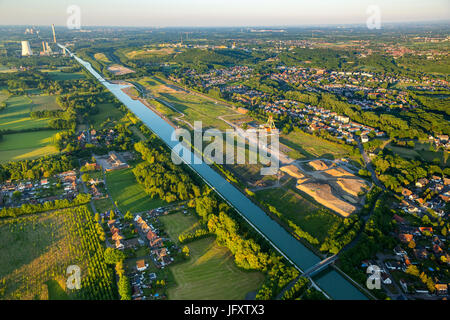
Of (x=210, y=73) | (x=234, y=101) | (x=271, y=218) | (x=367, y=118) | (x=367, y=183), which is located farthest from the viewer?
(x=210, y=73)

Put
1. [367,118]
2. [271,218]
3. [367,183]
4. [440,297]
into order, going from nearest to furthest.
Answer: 1. [440,297]
2. [271,218]
3. [367,183]
4. [367,118]

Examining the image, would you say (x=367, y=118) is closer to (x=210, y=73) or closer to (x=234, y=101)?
(x=234, y=101)

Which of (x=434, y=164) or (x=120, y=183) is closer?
(x=120, y=183)

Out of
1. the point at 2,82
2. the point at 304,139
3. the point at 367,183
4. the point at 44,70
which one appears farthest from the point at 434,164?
the point at 44,70

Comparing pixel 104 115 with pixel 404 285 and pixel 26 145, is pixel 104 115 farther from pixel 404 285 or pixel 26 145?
pixel 404 285

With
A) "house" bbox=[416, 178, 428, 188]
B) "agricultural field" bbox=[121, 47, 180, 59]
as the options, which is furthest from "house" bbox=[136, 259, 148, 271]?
"agricultural field" bbox=[121, 47, 180, 59]

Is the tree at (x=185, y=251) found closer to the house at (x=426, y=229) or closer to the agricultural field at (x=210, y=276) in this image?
the agricultural field at (x=210, y=276)
